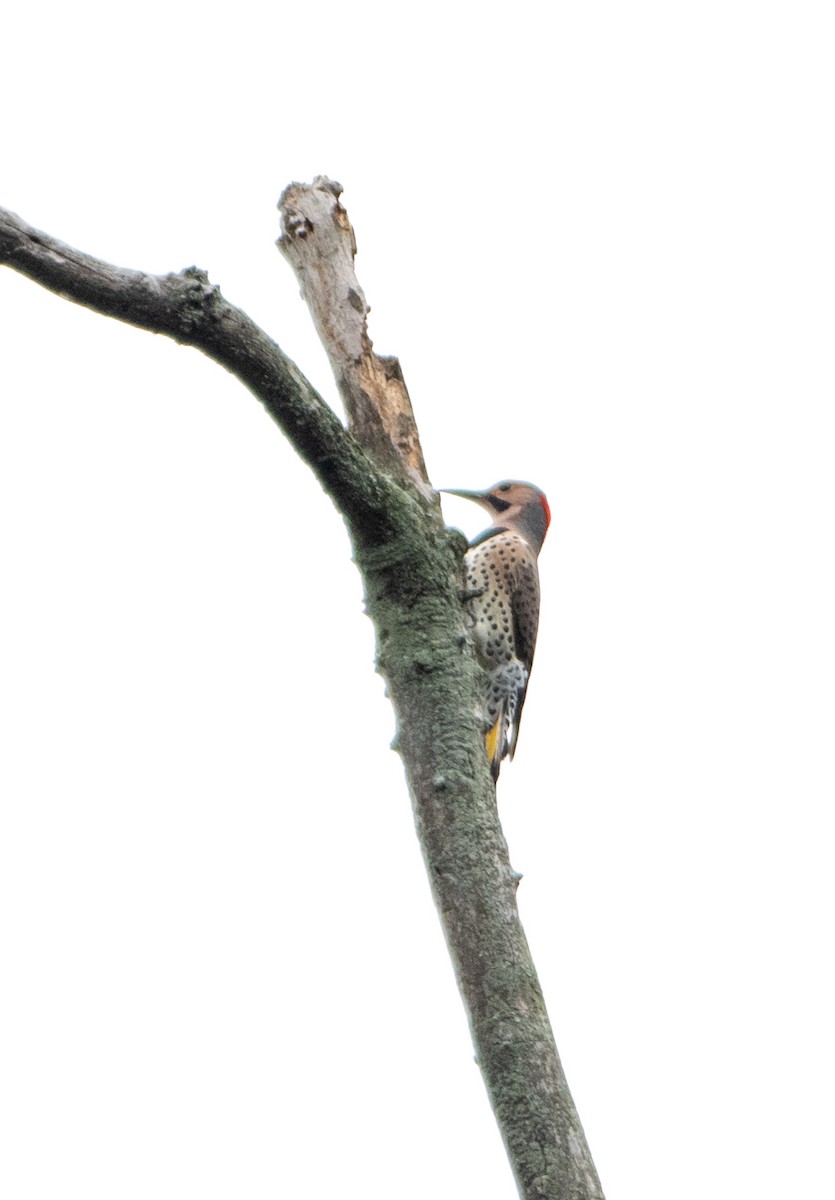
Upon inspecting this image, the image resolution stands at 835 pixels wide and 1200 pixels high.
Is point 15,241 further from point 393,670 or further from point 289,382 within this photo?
point 393,670

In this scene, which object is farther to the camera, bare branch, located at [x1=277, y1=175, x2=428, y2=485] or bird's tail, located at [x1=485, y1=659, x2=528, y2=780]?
bird's tail, located at [x1=485, y1=659, x2=528, y2=780]

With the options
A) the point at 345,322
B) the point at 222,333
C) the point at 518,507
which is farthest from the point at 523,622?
the point at 222,333

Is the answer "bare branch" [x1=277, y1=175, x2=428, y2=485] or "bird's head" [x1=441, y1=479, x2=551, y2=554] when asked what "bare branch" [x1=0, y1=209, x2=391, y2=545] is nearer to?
"bare branch" [x1=277, y1=175, x2=428, y2=485]

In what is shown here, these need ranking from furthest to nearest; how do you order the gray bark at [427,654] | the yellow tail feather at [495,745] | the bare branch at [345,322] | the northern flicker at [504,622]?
the northern flicker at [504,622] → the yellow tail feather at [495,745] → the bare branch at [345,322] → the gray bark at [427,654]

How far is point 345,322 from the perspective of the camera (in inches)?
171

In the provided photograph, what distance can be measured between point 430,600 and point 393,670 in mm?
207

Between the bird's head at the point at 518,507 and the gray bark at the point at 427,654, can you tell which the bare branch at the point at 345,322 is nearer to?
the gray bark at the point at 427,654

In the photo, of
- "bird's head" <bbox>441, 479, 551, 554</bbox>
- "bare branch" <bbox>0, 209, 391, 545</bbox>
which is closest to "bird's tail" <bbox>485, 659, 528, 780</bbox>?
"bird's head" <bbox>441, 479, 551, 554</bbox>

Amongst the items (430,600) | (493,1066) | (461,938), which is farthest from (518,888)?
(430,600)

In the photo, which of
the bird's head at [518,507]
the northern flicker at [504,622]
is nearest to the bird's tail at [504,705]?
the northern flicker at [504,622]

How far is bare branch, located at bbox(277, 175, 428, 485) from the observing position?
4.19 m

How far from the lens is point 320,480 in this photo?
138 inches

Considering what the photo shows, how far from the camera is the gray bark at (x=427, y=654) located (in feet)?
9.60

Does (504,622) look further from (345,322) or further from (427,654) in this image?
(427,654)
